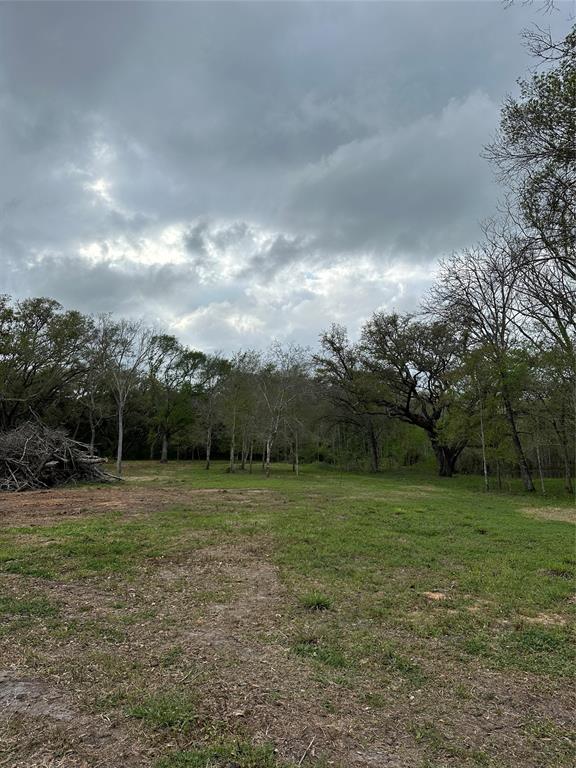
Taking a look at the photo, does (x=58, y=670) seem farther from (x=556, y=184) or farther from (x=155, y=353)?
(x=155, y=353)

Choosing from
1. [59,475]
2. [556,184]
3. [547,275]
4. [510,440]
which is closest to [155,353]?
[59,475]

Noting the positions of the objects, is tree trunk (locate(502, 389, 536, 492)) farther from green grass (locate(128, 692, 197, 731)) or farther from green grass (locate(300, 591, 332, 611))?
green grass (locate(128, 692, 197, 731))

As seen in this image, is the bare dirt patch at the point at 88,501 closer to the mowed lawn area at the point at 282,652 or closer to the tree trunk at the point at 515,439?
the mowed lawn area at the point at 282,652

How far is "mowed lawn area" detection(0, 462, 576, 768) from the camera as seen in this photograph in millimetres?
2686

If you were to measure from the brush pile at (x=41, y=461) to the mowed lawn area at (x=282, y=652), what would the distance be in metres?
11.2

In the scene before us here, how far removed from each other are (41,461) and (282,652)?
1809cm

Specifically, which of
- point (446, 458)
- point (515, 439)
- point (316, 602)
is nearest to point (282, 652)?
point (316, 602)

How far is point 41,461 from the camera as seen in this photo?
18.7 metres

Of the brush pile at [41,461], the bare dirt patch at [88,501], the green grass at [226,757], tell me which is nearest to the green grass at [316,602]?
the green grass at [226,757]

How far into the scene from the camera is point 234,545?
796cm

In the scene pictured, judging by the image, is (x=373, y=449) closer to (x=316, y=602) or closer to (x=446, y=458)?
(x=446, y=458)

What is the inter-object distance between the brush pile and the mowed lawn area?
1118cm

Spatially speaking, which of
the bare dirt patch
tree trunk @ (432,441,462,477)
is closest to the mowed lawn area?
the bare dirt patch

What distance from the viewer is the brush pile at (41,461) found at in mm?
18062
